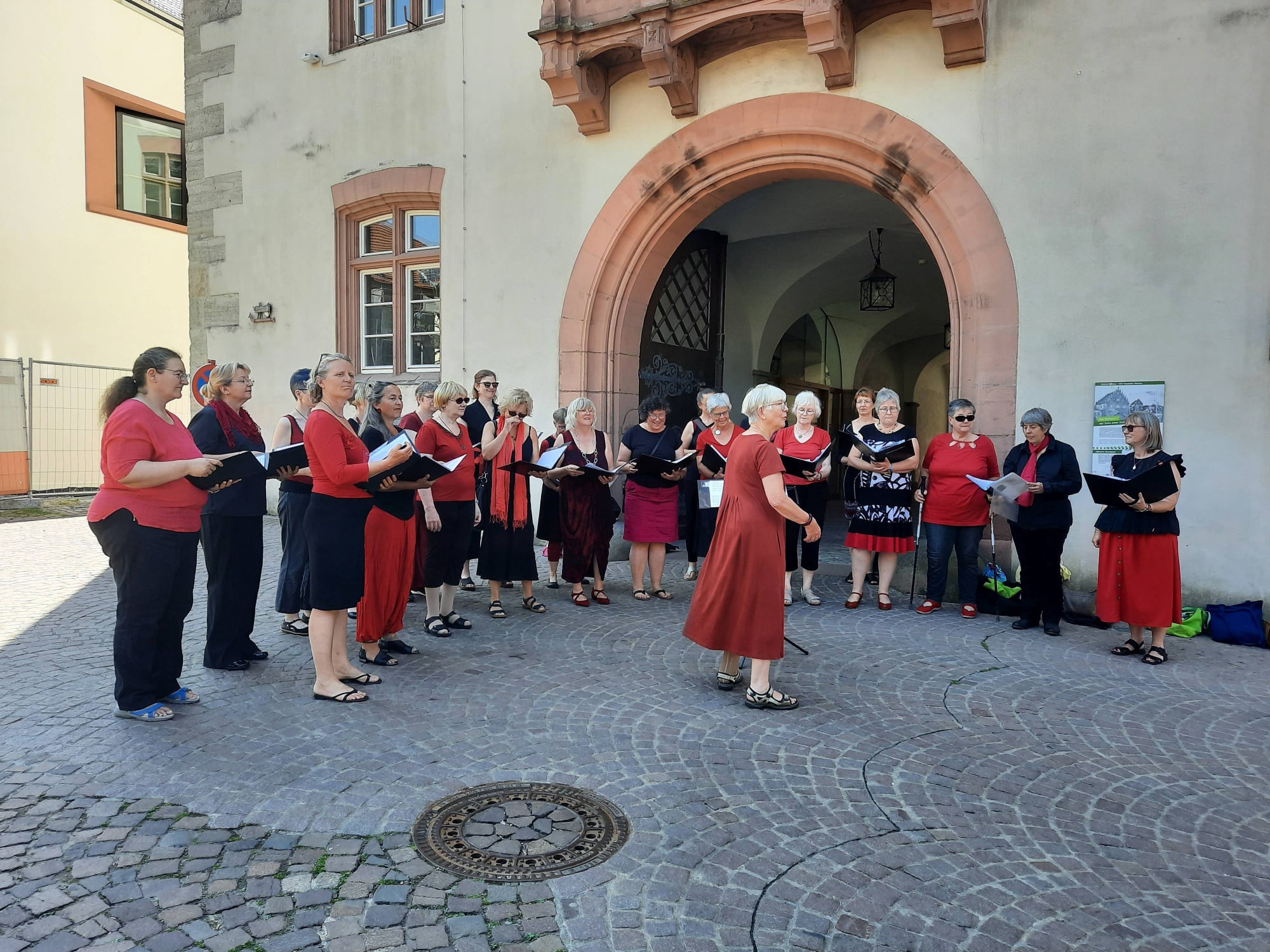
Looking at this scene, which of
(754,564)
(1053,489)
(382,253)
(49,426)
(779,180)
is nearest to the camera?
(754,564)

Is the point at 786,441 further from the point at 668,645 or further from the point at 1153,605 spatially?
the point at 1153,605

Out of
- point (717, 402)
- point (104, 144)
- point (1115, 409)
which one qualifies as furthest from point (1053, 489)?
point (104, 144)

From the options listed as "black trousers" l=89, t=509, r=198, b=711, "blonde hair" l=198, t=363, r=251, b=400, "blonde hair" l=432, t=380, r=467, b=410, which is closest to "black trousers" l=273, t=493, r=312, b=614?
"blonde hair" l=198, t=363, r=251, b=400

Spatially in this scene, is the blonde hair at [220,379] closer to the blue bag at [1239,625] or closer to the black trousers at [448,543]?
the black trousers at [448,543]

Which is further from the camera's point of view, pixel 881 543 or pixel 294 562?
pixel 881 543

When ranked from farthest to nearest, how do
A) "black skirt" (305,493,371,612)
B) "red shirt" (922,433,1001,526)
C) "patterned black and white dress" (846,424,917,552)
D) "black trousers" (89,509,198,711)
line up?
"patterned black and white dress" (846,424,917,552) < "red shirt" (922,433,1001,526) < "black skirt" (305,493,371,612) < "black trousers" (89,509,198,711)

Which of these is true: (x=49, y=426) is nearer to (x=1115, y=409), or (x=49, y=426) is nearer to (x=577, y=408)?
(x=577, y=408)

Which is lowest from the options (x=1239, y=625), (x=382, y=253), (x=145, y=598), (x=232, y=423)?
(x=1239, y=625)

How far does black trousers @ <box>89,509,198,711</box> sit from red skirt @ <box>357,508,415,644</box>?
96 cm

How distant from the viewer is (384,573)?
5023mm

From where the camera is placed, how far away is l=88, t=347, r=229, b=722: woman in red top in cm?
396

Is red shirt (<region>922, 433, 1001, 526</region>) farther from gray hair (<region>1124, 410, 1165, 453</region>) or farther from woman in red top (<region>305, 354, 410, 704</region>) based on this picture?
woman in red top (<region>305, 354, 410, 704</region>)

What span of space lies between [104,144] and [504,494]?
1635cm

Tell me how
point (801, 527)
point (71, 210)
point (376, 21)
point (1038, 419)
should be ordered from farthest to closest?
point (71, 210) → point (376, 21) → point (801, 527) → point (1038, 419)
